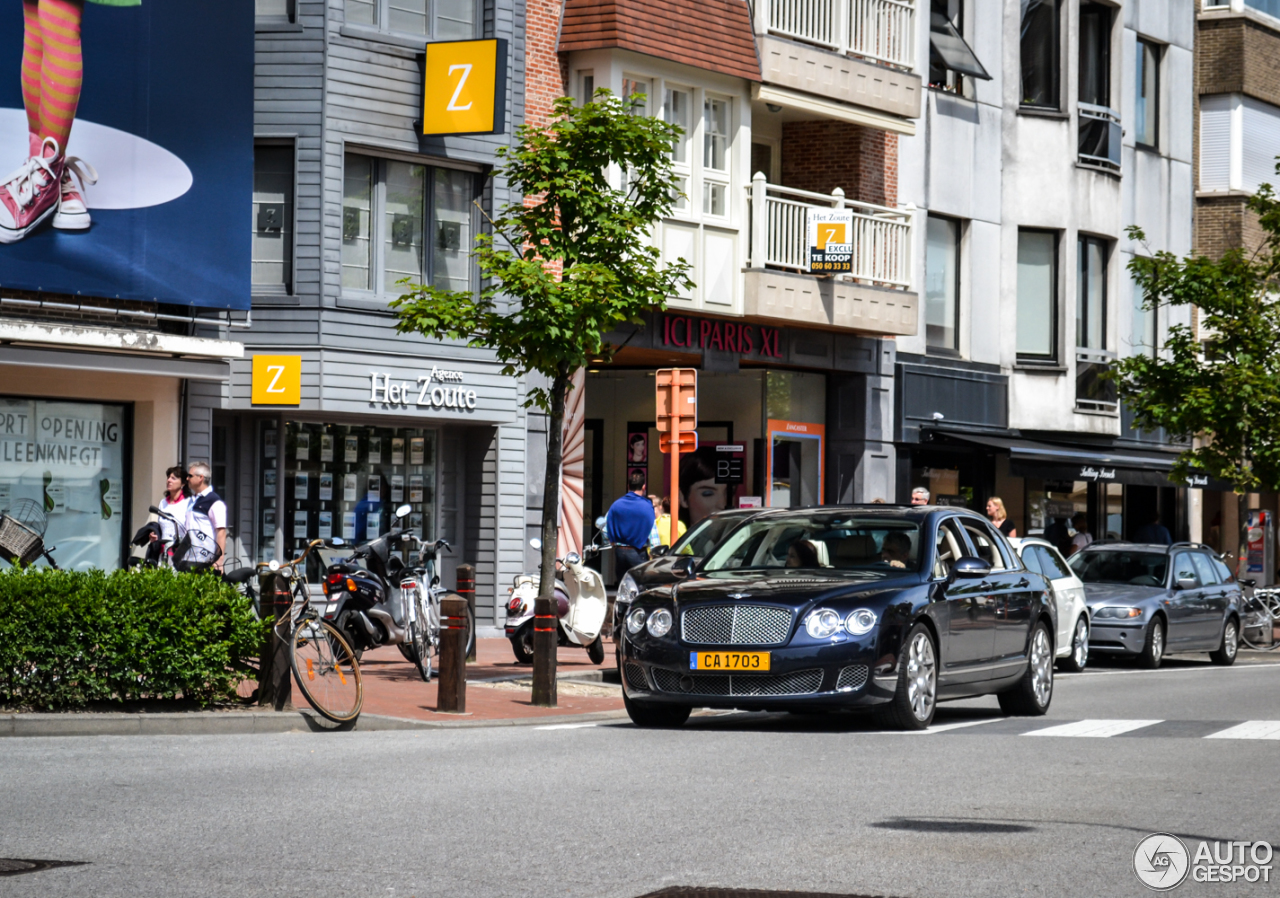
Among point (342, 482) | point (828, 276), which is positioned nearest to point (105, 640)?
point (342, 482)

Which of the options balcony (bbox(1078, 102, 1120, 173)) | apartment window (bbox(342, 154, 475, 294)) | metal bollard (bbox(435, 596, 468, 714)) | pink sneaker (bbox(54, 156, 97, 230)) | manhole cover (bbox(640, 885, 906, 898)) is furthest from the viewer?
balcony (bbox(1078, 102, 1120, 173))

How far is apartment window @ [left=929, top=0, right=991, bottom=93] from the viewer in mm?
31609

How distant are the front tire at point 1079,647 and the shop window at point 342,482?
754cm

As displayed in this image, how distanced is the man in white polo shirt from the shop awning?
14997mm

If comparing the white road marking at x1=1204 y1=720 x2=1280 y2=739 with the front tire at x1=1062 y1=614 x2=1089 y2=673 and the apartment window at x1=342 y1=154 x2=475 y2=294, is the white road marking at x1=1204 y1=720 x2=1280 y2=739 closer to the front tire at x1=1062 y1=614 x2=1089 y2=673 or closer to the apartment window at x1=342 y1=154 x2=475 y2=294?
the front tire at x1=1062 y1=614 x2=1089 y2=673

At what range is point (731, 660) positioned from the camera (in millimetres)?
12930

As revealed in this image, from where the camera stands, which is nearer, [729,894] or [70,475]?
[729,894]

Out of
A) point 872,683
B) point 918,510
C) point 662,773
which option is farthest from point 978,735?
point 662,773

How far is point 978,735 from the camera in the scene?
13359 mm

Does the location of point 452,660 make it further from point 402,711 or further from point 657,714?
point 657,714

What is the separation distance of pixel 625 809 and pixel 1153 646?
1508cm

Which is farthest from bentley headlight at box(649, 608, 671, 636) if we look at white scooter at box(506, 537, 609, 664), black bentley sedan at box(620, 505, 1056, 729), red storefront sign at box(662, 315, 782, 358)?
red storefront sign at box(662, 315, 782, 358)

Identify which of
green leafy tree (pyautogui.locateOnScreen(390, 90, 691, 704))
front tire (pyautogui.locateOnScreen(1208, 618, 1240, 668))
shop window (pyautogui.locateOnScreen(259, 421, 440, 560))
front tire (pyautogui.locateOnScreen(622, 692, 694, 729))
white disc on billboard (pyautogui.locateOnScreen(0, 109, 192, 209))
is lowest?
front tire (pyautogui.locateOnScreen(1208, 618, 1240, 668))

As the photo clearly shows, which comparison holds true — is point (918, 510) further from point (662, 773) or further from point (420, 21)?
point (420, 21)
